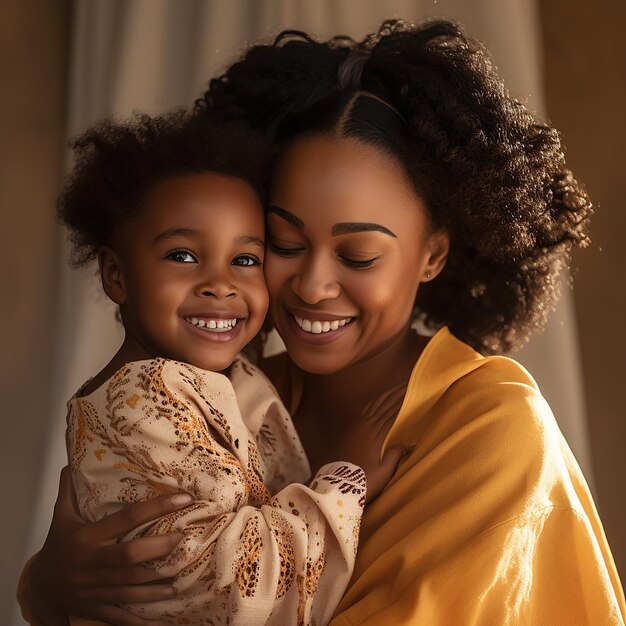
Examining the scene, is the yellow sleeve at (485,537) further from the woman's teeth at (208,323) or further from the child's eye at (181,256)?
the child's eye at (181,256)

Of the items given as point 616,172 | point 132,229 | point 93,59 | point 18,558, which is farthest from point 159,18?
point 18,558

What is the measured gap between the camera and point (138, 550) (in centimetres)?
138

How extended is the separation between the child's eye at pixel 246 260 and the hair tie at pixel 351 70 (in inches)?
15.9

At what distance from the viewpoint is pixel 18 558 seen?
2490 mm

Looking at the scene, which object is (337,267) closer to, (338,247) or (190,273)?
(338,247)

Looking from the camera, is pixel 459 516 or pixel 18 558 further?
pixel 18 558

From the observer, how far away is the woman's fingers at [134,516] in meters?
1.38

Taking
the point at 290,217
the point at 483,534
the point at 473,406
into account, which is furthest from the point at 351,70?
the point at 483,534

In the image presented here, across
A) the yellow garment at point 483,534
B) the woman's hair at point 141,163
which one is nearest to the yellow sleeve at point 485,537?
the yellow garment at point 483,534

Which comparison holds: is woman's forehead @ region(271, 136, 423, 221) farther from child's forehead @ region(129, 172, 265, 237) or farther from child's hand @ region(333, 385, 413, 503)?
child's hand @ region(333, 385, 413, 503)

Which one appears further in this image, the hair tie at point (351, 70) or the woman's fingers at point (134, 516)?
the hair tie at point (351, 70)

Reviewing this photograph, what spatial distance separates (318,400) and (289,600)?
0.58 metres

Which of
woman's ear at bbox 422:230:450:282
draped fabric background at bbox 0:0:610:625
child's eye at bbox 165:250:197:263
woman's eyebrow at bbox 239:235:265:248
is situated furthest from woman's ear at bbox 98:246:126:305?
draped fabric background at bbox 0:0:610:625

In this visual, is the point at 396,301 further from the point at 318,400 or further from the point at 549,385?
the point at 549,385
